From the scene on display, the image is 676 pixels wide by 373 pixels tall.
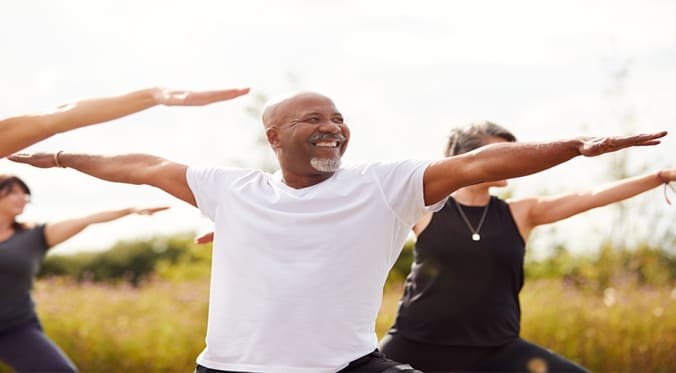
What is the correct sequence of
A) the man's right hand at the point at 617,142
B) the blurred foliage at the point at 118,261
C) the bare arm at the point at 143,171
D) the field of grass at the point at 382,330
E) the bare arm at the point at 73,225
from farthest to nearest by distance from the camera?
the blurred foliage at the point at 118,261 → the field of grass at the point at 382,330 → the bare arm at the point at 73,225 → the bare arm at the point at 143,171 → the man's right hand at the point at 617,142

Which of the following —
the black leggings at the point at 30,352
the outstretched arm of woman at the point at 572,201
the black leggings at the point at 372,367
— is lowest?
the black leggings at the point at 30,352

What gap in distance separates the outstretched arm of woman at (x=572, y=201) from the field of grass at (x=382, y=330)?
4.52 m

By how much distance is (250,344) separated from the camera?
3.10 meters

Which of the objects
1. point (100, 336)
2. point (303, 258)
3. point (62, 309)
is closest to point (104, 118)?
point (303, 258)

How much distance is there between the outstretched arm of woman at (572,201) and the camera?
4199 mm

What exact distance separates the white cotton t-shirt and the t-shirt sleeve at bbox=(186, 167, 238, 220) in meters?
0.15

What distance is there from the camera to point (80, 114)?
3.07 meters

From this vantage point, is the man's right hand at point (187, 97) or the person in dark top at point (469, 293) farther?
the person in dark top at point (469, 293)

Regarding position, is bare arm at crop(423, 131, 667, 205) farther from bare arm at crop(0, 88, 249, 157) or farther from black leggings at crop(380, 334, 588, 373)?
black leggings at crop(380, 334, 588, 373)

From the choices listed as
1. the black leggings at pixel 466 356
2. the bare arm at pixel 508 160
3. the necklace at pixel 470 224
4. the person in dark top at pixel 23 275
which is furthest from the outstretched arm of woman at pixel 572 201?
the person in dark top at pixel 23 275

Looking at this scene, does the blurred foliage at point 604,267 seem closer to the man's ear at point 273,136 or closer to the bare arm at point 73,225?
the bare arm at point 73,225

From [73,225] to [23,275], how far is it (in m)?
0.60

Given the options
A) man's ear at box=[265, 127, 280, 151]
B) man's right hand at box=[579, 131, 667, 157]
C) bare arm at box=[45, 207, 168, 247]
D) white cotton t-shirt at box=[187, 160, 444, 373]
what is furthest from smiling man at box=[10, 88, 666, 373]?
bare arm at box=[45, 207, 168, 247]

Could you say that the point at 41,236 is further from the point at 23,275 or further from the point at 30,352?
the point at 30,352
